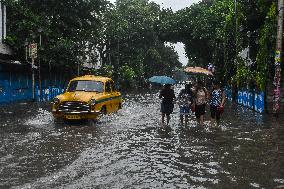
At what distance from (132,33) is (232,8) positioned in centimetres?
3699

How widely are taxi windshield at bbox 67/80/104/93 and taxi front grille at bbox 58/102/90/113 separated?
1.85m

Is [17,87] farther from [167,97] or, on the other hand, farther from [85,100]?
[167,97]

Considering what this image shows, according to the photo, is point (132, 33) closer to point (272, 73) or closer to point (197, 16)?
point (197, 16)

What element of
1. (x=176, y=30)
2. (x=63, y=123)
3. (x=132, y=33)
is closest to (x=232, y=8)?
(x=63, y=123)

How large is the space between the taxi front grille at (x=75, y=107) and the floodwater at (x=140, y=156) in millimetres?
637

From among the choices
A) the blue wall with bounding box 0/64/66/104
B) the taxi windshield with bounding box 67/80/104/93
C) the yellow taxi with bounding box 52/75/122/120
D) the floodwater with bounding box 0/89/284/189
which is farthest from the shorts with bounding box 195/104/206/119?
the blue wall with bounding box 0/64/66/104

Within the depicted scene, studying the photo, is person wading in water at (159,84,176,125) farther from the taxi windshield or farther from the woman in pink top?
the taxi windshield

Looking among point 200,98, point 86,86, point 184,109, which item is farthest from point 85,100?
point 200,98

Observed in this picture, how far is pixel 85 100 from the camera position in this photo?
55.8 feet

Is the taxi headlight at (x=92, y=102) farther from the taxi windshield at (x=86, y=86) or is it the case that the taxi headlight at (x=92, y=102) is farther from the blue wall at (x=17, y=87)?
the blue wall at (x=17, y=87)

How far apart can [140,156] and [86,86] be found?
9.08 metres

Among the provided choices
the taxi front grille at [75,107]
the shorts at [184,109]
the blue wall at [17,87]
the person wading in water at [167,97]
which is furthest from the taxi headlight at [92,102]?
the blue wall at [17,87]

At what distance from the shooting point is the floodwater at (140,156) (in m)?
7.92

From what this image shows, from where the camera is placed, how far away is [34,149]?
445 inches
